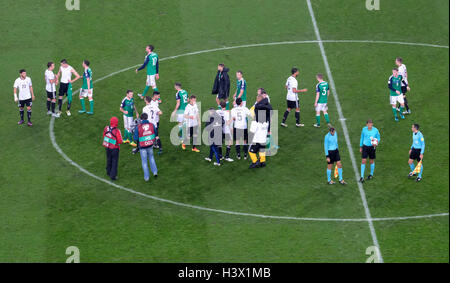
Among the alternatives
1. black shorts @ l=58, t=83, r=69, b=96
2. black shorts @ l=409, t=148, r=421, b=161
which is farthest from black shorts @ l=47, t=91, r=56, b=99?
black shorts @ l=409, t=148, r=421, b=161

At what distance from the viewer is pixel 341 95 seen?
34844 millimetres

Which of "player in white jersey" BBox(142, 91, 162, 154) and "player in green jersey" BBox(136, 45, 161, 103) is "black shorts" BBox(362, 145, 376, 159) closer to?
"player in white jersey" BBox(142, 91, 162, 154)

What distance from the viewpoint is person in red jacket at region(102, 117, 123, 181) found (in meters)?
28.9

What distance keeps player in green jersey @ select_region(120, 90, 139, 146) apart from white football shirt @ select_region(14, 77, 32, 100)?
143 inches

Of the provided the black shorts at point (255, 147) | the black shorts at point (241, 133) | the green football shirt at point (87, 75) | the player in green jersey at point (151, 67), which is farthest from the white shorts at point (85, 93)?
the black shorts at point (255, 147)

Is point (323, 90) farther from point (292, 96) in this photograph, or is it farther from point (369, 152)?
point (369, 152)

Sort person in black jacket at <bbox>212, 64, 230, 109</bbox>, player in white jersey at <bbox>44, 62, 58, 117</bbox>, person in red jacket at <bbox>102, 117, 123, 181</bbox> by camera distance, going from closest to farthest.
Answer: person in red jacket at <bbox>102, 117, 123, 181</bbox> → player in white jersey at <bbox>44, 62, 58, 117</bbox> → person in black jacket at <bbox>212, 64, 230, 109</bbox>

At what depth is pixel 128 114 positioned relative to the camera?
3131cm

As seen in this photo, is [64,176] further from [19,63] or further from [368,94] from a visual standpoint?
[368,94]

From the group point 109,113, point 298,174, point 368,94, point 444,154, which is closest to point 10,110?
point 109,113

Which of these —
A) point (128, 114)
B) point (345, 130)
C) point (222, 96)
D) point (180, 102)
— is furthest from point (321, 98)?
point (128, 114)

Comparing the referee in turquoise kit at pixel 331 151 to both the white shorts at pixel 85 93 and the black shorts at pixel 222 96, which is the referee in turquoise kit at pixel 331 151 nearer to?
the black shorts at pixel 222 96

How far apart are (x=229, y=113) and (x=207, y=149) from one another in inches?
62.2

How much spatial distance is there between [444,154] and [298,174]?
205 inches
